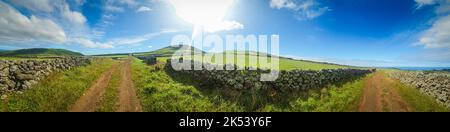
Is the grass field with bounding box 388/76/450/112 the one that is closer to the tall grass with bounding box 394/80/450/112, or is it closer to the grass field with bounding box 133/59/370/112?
the tall grass with bounding box 394/80/450/112

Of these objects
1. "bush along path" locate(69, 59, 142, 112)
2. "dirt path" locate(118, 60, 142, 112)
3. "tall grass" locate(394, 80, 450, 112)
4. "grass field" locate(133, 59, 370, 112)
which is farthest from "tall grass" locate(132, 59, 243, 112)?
"tall grass" locate(394, 80, 450, 112)

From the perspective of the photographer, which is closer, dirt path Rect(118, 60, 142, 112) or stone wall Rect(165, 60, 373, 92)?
dirt path Rect(118, 60, 142, 112)

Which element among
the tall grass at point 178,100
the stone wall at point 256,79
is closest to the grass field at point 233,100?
the tall grass at point 178,100

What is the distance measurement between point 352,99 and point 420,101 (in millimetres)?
6399

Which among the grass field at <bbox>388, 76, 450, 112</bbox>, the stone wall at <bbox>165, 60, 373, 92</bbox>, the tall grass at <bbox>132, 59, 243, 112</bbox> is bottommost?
the grass field at <bbox>388, 76, 450, 112</bbox>

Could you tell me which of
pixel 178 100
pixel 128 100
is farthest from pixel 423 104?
pixel 128 100

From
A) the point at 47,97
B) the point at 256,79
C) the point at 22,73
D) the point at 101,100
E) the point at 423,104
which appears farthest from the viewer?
the point at 256,79

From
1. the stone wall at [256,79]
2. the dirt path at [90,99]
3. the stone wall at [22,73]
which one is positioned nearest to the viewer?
the dirt path at [90,99]

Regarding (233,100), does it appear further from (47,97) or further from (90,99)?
(47,97)

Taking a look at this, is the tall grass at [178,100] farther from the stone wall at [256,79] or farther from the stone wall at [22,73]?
the stone wall at [22,73]
